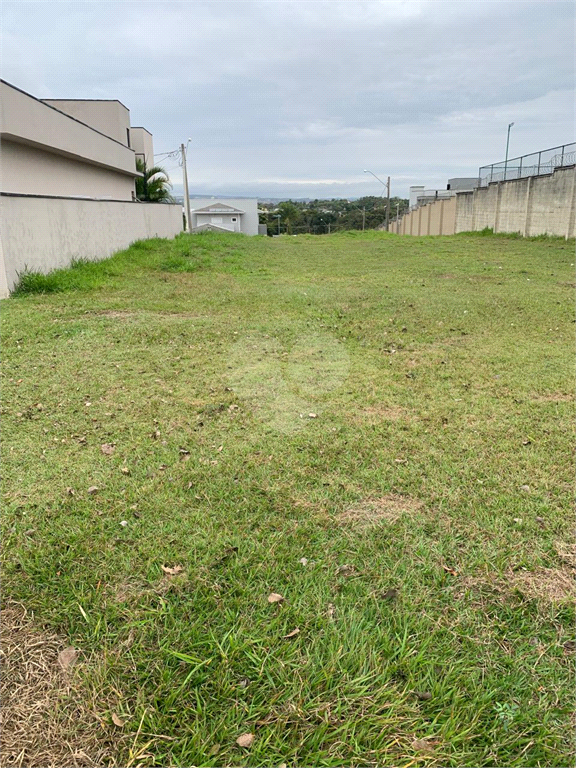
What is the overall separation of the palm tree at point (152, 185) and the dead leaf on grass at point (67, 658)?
96.9 feet

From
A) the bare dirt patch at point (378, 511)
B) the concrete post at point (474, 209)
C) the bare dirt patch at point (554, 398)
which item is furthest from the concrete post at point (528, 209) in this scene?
the bare dirt patch at point (378, 511)

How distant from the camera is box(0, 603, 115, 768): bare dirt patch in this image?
5.19 feet

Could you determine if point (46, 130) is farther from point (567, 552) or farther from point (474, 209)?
point (474, 209)

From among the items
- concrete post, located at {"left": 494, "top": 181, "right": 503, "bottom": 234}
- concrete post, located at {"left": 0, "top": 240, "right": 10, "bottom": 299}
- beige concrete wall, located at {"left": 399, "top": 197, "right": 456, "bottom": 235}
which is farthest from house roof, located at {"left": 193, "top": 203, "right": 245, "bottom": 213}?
concrete post, located at {"left": 0, "top": 240, "right": 10, "bottom": 299}

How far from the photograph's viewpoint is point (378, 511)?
2775 millimetres

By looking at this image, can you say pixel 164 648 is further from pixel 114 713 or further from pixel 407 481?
pixel 407 481

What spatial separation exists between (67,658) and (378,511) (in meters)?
1.56

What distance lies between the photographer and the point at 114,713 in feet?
5.54

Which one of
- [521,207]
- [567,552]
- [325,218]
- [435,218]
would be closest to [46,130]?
[567,552]

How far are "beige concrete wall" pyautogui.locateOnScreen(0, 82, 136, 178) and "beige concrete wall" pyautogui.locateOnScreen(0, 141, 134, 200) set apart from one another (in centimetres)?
23

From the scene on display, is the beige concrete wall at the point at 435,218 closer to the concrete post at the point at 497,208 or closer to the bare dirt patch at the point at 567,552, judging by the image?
the concrete post at the point at 497,208

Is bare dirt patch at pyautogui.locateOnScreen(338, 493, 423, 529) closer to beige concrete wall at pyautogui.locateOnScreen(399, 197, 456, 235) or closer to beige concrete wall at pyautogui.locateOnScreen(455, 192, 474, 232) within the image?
beige concrete wall at pyautogui.locateOnScreen(455, 192, 474, 232)

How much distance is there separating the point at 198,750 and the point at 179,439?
2.16 meters

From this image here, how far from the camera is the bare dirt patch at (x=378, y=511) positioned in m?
2.68
